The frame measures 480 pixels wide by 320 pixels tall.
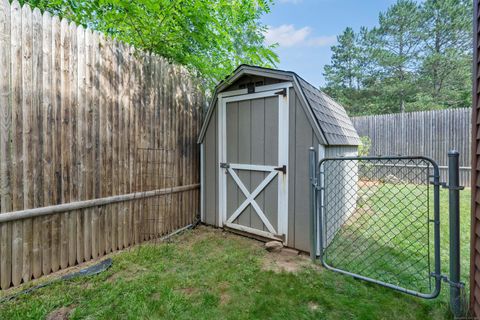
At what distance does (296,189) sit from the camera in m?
3.15

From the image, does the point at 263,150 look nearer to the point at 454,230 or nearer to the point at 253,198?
the point at 253,198

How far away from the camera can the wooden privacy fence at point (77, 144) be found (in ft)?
7.06

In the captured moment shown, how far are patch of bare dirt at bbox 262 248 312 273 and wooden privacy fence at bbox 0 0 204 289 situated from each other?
1730mm

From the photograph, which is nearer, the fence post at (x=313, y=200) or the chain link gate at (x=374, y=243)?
the chain link gate at (x=374, y=243)

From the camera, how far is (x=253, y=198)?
3.63 meters

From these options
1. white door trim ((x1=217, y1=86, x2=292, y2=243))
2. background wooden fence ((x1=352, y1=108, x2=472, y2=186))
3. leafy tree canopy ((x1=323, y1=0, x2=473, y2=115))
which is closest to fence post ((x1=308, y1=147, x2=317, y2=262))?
white door trim ((x1=217, y1=86, x2=292, y2=243))

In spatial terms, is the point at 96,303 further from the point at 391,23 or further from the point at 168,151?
the point at 391,23

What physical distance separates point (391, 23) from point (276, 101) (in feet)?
60.2

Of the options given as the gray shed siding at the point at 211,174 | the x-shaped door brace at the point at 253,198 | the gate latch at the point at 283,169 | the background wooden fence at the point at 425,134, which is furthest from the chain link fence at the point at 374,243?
the background wooden fence at the point at 425,134

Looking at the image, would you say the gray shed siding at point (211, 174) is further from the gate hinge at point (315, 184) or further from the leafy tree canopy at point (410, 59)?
the leafy tree canopy at point (410, 59)

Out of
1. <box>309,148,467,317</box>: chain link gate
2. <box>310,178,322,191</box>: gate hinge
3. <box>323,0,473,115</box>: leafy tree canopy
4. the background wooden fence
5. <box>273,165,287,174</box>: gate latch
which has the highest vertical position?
<box>323,0,473,115</box>: leafy tree canopy

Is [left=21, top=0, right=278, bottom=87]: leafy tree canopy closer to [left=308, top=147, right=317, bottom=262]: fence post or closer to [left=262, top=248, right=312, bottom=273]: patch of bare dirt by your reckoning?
[left=308, top=147, right=317, bottom=262]: fence post

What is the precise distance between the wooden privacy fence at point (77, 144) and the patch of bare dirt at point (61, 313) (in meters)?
0.69

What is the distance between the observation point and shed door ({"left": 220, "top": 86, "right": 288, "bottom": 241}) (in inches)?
130
